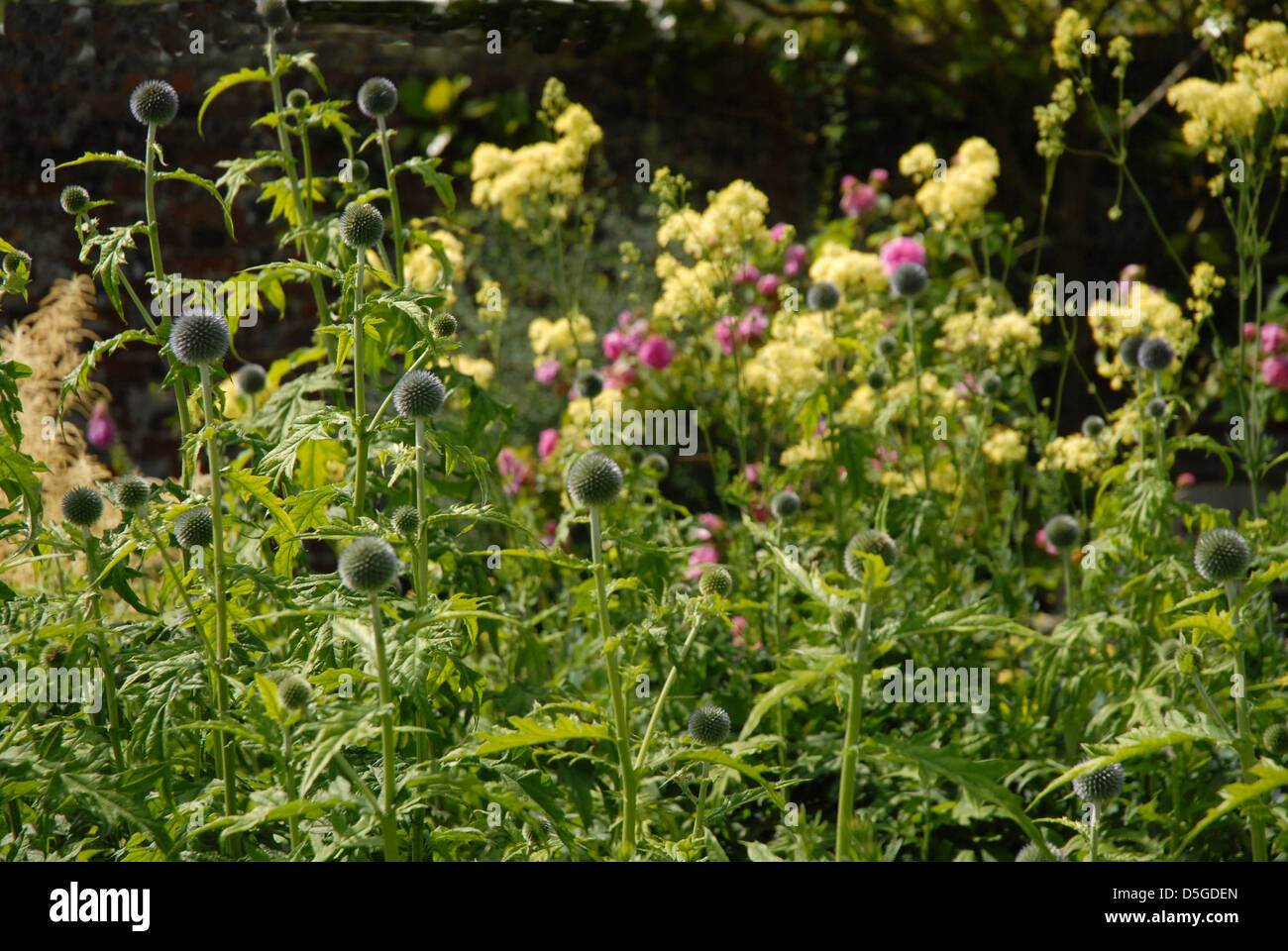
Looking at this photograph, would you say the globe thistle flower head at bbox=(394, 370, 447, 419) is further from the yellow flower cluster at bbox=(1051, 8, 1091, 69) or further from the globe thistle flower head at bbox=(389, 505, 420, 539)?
the yellow flower cluster at bbox=(1051, 8, 1091, 69)

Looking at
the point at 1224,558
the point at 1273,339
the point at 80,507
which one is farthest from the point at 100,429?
the point at 1273,339

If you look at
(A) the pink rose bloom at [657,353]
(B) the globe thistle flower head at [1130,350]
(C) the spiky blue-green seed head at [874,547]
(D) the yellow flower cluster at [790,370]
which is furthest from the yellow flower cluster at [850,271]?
(C) the spiky blue-green seed head at [874,547]

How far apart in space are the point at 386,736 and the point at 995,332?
2948mm

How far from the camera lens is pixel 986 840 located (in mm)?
3002

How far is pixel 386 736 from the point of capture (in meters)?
1.85

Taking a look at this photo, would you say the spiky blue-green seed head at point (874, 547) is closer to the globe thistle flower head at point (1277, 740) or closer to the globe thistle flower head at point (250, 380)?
the globe thistle flower head at point (1277, 740)

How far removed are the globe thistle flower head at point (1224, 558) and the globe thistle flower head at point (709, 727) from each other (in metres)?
1.05

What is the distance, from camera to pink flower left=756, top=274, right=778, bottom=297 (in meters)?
5.45

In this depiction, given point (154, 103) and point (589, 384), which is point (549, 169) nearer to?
point (589, 384)

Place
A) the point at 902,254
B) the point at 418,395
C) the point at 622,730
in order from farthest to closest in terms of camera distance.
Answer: the point at 902,254
the point at 418,395
the point at 622,730

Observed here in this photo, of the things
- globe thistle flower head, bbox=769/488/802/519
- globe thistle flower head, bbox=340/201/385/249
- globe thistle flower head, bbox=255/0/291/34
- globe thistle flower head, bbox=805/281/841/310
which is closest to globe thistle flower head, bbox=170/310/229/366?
globe thistle flower head, bbox=340/201/385/249

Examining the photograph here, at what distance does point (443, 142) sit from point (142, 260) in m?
1.93

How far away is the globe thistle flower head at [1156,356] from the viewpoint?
3.47 metres

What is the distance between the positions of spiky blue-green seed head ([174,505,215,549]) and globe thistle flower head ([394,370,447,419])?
54 cm
